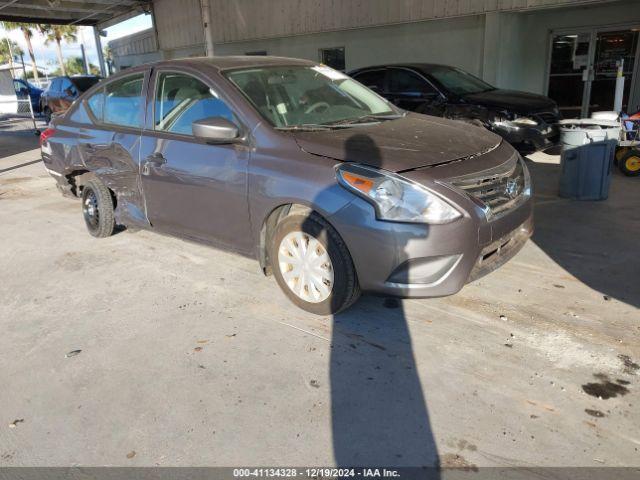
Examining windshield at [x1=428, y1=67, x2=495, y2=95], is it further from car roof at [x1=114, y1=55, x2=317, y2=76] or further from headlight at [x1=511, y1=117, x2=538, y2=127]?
car roof at [x1=114, y1=55, x2=317, y2=76]

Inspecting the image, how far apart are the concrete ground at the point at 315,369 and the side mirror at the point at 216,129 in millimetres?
1242

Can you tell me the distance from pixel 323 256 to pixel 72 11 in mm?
19346

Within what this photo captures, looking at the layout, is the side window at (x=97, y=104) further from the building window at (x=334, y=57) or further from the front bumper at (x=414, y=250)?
the building window at (x=334, y=57)

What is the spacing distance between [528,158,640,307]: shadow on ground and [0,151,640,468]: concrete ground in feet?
0.08

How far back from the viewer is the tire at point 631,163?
7078mm

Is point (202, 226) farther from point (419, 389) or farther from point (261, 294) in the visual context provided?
point (419, 389)

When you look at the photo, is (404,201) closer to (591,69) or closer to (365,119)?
(365,119)

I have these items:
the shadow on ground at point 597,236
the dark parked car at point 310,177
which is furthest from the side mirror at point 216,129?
the shadow on ground at point 597,236

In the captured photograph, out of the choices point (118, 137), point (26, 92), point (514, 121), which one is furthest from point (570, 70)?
point (26, 92)

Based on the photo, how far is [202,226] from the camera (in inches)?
162

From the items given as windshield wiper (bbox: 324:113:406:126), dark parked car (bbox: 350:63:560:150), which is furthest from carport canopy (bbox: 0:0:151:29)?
windshield wiper (bbox: 324:113:406:126)

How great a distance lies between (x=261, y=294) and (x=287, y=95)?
1562mm

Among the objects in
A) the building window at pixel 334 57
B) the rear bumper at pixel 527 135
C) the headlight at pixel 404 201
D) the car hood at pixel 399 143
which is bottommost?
the rear bumper at pixel 527 135

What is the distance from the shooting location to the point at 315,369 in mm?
3070
